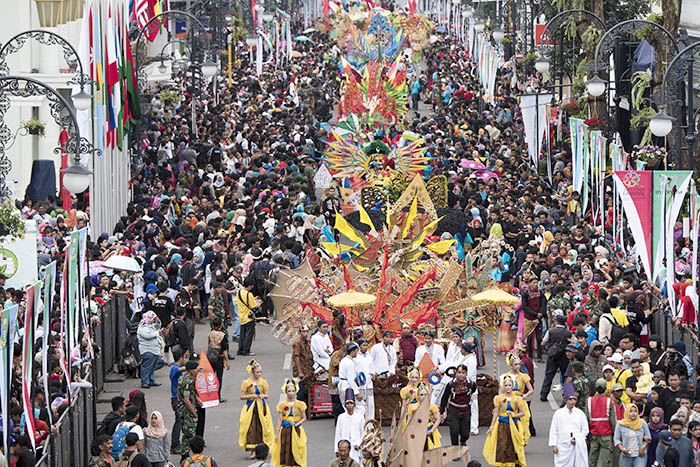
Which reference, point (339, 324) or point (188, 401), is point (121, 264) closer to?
point (339, 324)

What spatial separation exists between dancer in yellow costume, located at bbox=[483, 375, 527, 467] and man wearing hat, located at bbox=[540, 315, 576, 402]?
3299 millimetres

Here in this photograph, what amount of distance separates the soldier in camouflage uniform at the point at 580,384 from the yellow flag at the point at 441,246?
5191mm

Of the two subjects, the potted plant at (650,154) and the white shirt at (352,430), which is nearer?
the white shirt at (352,430)

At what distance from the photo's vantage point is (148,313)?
854 inches

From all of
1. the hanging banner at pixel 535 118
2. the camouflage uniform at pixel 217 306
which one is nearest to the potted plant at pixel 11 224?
the camouflage uniform at pixel 217 306

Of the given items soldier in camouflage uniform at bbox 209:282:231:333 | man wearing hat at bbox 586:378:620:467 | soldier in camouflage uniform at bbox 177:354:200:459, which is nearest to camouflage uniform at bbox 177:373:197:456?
soldier in camouflage uniform at bbox 177:354:200:459

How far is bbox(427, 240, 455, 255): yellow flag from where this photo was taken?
2286 centimetres

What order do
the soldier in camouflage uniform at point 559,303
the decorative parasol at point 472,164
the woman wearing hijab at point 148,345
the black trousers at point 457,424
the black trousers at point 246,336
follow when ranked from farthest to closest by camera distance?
1. the decorative parasol at point 472,164
2. the black trousers at point 246,336
3. the soldier in camouflage uniform at point 559,303
4. the woman wearing hijab at point 148,345
5. the black trousers at point 457,424

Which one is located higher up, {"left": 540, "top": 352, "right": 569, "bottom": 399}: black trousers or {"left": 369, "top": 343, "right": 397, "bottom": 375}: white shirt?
{"left": 369, "top": 343, "right": 397, "bottom": 375}: white shirt

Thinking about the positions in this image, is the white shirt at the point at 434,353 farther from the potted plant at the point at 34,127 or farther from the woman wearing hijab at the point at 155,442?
the potted plant at the point at 34,127

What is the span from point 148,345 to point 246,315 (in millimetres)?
2451

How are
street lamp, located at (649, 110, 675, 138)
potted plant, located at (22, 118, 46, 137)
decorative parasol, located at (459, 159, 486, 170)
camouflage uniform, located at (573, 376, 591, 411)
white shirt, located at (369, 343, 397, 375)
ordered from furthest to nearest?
decorative parasol, located at (459, 159, 486, 170)
potted plant, located at (22, 118, 46, 137)
street lamp, located at (649, 110, 675, 138)
white shirt, located at (369, 343, 397, 375)
camouflage uniform, located at (573, 376, 591, 411)

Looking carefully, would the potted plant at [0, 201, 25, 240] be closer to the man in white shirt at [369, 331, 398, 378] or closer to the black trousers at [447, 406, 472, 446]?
the man in white shirt at [369, 331, 398, 378]

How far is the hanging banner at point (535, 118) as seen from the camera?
35.4 metres
